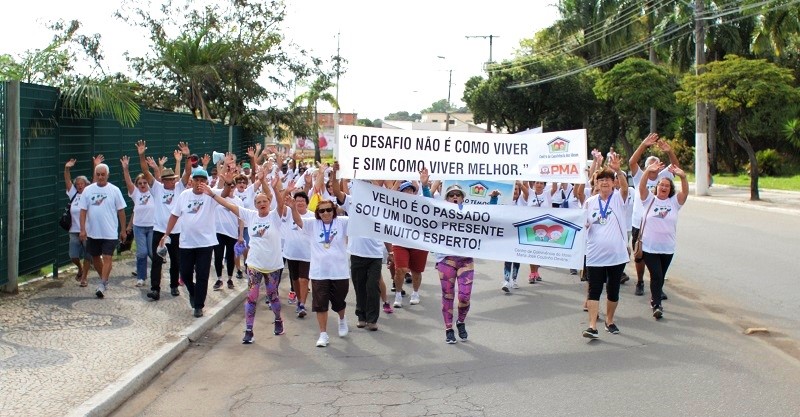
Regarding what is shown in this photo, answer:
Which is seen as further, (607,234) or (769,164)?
(769,164)

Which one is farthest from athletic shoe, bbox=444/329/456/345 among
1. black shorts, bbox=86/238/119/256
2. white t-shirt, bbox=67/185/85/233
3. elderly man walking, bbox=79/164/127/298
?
white t-shirt, bbox=67/185/85/233

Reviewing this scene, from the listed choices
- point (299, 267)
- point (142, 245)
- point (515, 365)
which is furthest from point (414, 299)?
point (142, 245)

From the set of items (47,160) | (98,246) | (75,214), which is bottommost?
(98,246)

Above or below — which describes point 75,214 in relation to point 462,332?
above

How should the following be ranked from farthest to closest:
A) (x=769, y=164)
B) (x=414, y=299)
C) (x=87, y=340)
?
(x=769, y=164) → (x=414, y=299) → (x=87, y=340)

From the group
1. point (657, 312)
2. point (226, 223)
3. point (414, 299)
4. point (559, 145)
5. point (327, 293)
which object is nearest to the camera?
point (327, 293)

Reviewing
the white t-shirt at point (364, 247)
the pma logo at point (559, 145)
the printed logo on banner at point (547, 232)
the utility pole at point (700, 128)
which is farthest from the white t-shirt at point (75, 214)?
the utility pole at point (700, 128)

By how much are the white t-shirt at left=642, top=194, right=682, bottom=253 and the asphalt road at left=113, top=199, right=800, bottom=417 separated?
818 millimetres

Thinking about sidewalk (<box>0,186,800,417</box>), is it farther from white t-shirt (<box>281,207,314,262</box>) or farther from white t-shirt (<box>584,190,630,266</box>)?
white t-shirt (<box>584,190,630,266</box>)

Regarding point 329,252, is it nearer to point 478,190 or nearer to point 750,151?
point 478,190

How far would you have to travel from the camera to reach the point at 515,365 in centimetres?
803

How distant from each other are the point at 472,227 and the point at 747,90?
72.8ft

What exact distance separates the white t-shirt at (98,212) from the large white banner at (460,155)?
3817 millimetres

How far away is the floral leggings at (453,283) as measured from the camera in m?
8.95
